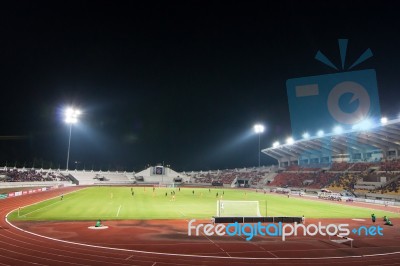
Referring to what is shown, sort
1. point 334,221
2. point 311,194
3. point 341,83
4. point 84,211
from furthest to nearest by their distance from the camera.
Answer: point 311,194
point 341,83
point 84,211
point 334,221

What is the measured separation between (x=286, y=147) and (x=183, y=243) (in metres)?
77.2

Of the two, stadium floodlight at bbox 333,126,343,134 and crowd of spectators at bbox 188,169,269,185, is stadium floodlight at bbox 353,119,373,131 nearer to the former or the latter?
stadium floodlight at bbox 333,126,343,134

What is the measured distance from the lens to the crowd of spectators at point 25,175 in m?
75.6

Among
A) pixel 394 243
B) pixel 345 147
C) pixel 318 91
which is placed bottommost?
pixel 394 243

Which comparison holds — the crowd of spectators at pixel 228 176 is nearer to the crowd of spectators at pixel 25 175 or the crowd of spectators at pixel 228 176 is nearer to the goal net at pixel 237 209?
the crowd of spectators at pixel 25 175

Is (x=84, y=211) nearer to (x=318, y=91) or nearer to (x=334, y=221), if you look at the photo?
(x=334, y=221)

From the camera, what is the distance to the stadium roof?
57531mm

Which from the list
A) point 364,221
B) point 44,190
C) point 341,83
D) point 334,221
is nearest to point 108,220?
point 334,221

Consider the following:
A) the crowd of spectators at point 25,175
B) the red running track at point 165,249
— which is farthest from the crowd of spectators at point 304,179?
the crowd of spectators at point 25,175

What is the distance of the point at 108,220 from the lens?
2884 cm

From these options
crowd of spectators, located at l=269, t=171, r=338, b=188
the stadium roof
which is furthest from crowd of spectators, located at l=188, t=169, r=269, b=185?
the stadium roof

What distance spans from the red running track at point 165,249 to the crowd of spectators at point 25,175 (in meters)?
59.2

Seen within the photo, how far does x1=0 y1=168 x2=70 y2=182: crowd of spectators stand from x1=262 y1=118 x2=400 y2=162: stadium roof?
66.6 m

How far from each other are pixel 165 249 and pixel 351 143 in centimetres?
6393
